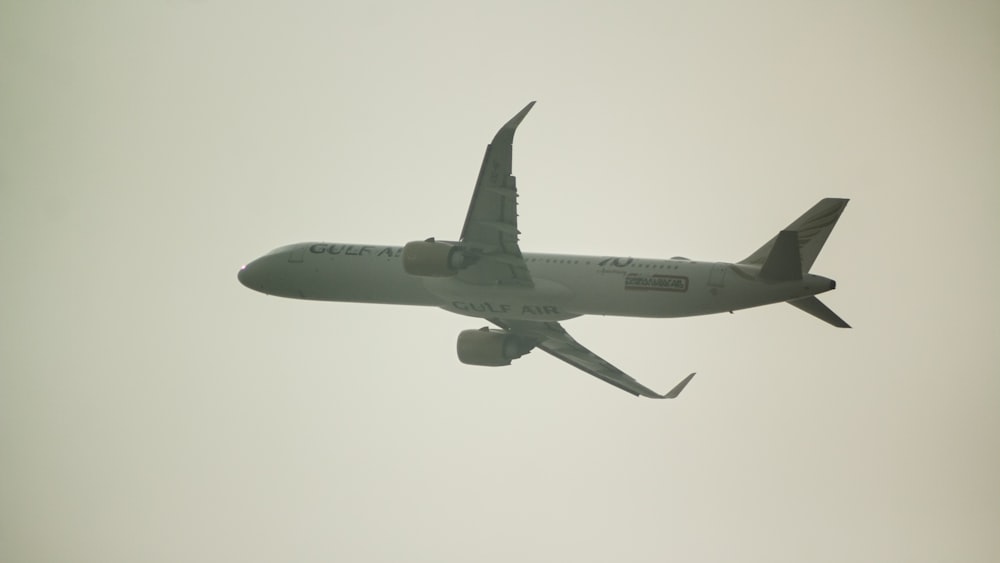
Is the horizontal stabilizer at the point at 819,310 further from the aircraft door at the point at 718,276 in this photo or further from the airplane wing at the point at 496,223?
the airplane wing at the point at 496,223

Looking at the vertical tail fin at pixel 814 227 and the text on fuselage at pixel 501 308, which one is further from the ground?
the vertical tail fin at pixel 814 227

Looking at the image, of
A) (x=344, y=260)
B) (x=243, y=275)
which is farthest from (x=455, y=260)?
(x=243, y=275)

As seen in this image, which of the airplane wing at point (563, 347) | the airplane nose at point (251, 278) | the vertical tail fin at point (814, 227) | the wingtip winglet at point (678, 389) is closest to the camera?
the vertical tail fin at point (814, 227)

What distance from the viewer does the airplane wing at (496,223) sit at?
26.6 meters

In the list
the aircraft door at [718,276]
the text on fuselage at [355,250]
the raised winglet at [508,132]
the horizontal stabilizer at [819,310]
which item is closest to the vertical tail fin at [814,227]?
the horizontal stabilizer at [819,310]

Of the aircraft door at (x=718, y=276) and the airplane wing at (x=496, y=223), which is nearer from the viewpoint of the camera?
the airplane wing at (x=496, y=223)

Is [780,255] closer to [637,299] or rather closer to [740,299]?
[740,299]

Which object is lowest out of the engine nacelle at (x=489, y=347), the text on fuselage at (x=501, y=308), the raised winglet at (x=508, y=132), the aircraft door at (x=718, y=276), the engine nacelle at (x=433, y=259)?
the engine nacelle at (x=489, y=347)

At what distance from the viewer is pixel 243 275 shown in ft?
123

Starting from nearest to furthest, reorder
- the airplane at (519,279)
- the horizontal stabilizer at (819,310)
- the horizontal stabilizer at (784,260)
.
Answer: the horizontal stabilizer at (784,260) < the airplane at (519,279) < the horizontal stabilizer at (819,310)

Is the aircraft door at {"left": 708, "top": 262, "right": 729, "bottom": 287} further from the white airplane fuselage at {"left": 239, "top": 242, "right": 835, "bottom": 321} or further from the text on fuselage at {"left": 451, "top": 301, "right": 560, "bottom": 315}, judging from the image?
the text on fuselage at {"left": 451, "top": 301, "right": 560, "bottom": 315}

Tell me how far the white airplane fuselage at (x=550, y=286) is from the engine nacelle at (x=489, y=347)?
1407 mm

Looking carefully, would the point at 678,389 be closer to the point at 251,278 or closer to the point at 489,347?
the point at 489,347

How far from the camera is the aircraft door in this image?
1147 inches
